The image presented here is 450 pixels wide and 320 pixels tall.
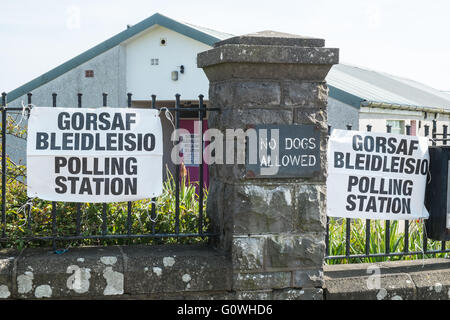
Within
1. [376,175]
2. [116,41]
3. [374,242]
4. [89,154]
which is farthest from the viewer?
[116,41]

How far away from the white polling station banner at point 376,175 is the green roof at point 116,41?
352 inches

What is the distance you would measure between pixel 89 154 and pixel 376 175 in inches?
87.2

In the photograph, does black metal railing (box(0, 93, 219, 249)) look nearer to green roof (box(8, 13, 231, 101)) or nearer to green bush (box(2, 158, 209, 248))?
green bush (box(2, 158, 209, 248))

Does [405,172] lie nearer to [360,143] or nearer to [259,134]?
[360,143]

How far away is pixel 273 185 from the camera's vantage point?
398cm

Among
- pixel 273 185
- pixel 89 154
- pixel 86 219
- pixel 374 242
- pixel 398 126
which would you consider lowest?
pixel 374 242

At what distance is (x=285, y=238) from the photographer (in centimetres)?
401

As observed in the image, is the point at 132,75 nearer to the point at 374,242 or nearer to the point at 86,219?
the point at 374,242

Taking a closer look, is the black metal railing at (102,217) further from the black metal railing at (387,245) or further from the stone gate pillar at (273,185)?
the black metal railing at (387,245)

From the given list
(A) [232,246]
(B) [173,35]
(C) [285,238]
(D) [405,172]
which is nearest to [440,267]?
(D) [405,172]

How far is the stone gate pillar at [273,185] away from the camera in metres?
3.93

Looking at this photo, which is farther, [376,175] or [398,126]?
[398,126]

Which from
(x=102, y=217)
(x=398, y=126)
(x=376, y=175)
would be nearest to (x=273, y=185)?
(x=376, y=175)
